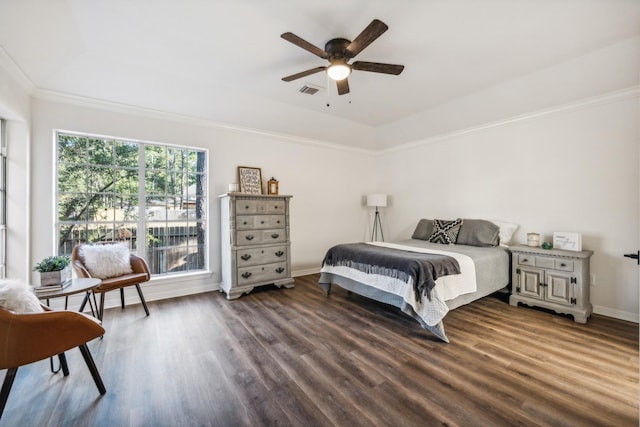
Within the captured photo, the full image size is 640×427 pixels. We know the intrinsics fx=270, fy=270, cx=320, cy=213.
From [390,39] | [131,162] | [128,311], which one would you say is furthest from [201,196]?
[390,39]

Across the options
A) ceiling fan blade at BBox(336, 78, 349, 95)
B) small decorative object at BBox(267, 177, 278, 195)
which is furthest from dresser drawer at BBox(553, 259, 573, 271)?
small decorative object at BBox(267, 177, 278, 195)

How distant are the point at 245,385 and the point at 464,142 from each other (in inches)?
169

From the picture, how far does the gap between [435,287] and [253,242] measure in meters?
2.40

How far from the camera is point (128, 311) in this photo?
313 cm

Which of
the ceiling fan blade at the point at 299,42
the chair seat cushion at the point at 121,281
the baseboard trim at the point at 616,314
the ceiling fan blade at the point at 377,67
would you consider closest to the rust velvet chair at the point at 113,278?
the chair seat cushion at the point at 121,281

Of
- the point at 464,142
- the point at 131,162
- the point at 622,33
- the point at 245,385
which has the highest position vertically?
the point at 622,33

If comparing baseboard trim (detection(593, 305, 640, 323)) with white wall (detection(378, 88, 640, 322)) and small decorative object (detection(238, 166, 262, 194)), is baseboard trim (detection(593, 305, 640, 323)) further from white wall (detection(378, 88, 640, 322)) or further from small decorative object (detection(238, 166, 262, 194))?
small decorative object (detection(238, 166, 262, 194))

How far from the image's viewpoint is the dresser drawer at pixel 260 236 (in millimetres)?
3697

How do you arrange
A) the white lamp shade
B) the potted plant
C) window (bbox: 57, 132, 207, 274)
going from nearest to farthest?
the potted plant
window (bbox: 57, 132, 207, 274)
the white lamp shade

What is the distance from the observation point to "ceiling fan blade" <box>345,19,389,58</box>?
6.17ft

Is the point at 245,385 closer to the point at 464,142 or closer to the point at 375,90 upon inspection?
the point at 375,90

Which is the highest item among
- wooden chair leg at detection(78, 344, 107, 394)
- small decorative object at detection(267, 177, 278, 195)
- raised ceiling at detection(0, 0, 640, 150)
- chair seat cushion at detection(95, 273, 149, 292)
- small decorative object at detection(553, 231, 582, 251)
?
raised ceiling at detection(0, 0, 640, 150)

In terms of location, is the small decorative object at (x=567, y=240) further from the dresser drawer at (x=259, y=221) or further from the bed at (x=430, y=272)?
the dresser drawer at (x=259, y=221)

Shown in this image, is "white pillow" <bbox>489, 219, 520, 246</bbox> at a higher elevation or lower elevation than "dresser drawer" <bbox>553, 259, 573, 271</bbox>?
higher
